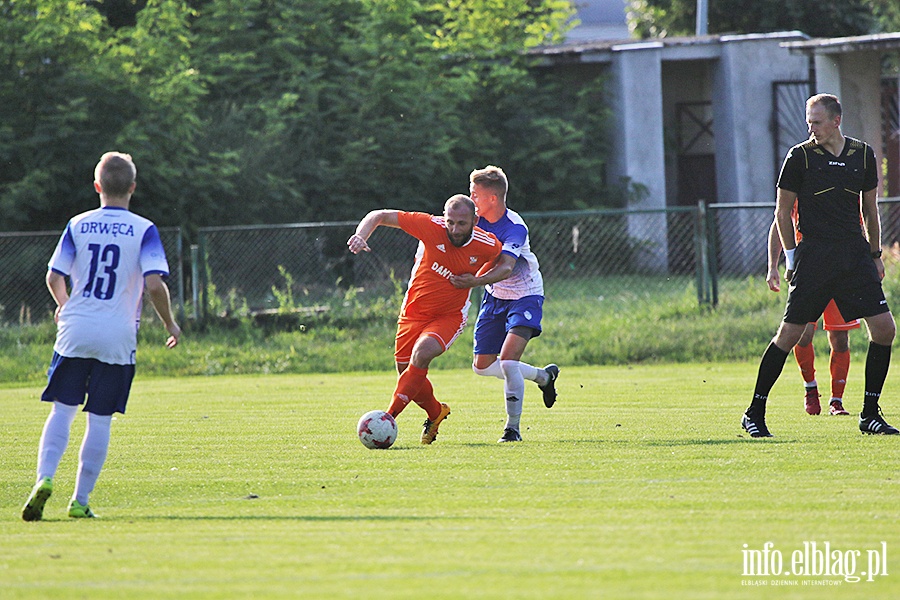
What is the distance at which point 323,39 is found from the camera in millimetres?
30109

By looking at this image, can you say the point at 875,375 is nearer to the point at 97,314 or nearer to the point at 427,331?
the point at 427,331

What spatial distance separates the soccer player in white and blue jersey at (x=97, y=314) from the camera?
6590 mm

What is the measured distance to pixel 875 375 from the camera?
9070mm

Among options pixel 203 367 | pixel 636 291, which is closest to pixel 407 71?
pixel 636 291

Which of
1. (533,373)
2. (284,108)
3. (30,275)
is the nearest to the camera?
(533,373)

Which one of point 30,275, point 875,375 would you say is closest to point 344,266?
point 30,275

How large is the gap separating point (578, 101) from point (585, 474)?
82.2ft

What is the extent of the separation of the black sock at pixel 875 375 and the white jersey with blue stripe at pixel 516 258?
94.8 inches

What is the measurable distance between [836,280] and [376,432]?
3282 millimetres

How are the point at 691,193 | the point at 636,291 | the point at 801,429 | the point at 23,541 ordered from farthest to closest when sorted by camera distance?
the point at 691,193, the point at 636,291, the point at 801,429, the point at 23,541

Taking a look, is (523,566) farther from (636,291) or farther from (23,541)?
(636,291)

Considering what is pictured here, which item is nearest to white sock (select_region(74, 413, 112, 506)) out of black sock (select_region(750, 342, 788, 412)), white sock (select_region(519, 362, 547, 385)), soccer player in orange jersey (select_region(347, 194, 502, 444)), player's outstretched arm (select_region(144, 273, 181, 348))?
player's outstretched arm (select_region(144, 273, 181, 348))

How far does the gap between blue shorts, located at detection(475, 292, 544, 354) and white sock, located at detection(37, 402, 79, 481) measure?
3945mm

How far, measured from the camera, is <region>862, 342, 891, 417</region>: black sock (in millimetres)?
9062
